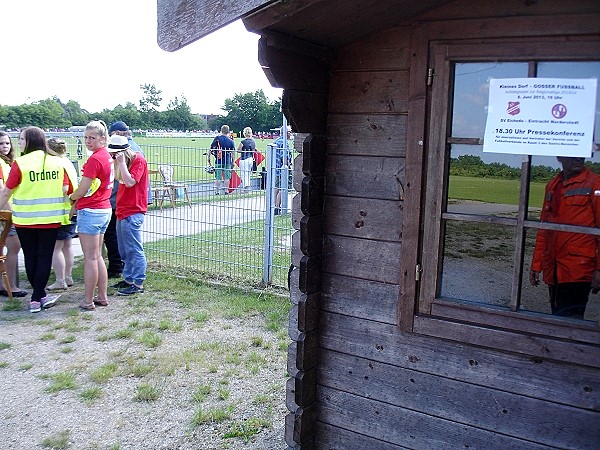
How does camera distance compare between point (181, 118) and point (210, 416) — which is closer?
point (210, 416)

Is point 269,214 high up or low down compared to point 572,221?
→ down

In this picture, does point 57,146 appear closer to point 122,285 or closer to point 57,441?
point 122,285

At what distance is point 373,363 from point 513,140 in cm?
138

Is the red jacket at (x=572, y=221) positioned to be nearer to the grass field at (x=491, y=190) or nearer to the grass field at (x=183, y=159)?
the grass field at (x=491, y=190)

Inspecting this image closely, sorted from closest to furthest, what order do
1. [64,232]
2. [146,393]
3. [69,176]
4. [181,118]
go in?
1. [146,393]
2. [69,176]
3. [64,232]
4. [181,118]

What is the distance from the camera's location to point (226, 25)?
2.44 metres

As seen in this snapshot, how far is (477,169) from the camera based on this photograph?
2871 millimetres

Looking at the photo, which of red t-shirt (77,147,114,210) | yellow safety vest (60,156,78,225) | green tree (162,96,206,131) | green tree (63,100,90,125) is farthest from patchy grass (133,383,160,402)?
green tree (162,96,206,131)

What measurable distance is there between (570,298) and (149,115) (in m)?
56.2

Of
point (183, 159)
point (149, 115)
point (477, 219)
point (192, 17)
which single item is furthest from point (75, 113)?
point (477, 219)

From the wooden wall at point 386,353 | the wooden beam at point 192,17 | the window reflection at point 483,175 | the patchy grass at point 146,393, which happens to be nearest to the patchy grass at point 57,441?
the patchy grass at point 146,393

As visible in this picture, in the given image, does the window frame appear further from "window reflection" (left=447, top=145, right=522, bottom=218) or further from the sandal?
the sandal

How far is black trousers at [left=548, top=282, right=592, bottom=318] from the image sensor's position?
268 cm

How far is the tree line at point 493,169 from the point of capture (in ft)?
8.60
